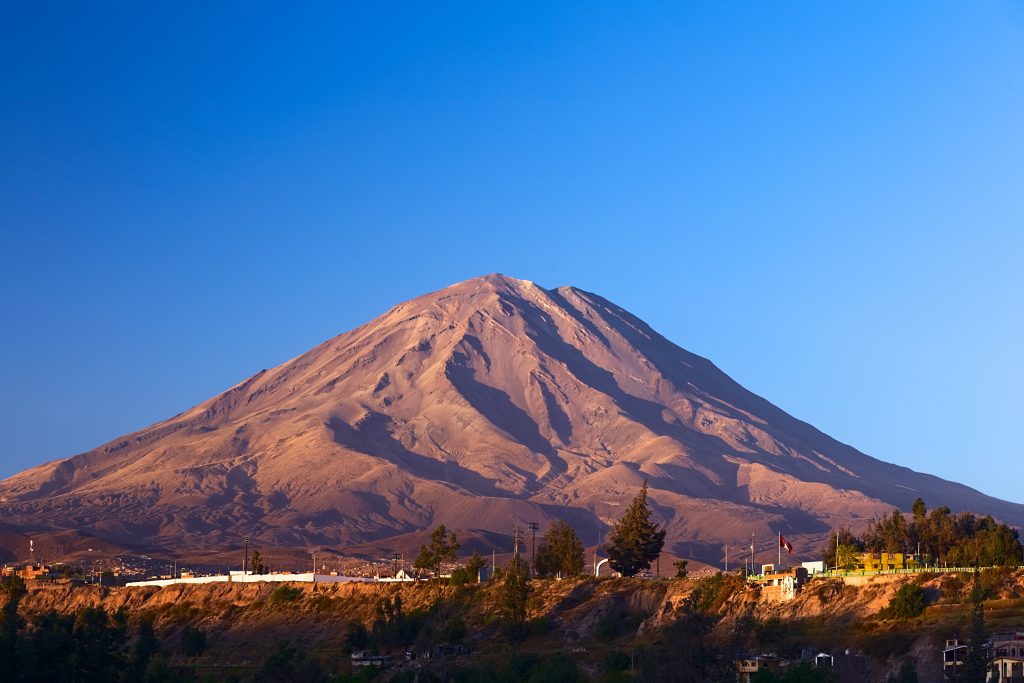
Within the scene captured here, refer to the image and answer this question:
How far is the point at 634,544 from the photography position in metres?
149

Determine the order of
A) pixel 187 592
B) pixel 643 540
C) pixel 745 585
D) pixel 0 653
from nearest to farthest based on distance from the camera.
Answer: pixel 0 653
pixel 745 585
pixel 643 540
pixel 187 592

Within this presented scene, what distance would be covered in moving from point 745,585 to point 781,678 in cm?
2747

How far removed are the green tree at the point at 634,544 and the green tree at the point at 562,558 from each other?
5.32 m

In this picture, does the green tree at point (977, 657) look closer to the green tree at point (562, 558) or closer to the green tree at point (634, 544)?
the green tree at point (634, 544)

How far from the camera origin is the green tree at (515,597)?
127 meters

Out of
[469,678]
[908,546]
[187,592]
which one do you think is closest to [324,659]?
[469,678]

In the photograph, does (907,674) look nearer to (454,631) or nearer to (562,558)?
(454,631)

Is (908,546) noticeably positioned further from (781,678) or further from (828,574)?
(781,678)

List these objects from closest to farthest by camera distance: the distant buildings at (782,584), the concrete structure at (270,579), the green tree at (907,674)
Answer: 1. the green tree at (907,674)
2. the distant buildings at (782,584)
3. the concrete structure at (270,579)

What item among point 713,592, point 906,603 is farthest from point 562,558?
point 906,603

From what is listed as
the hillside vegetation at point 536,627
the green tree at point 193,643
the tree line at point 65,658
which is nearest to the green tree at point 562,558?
the hillside vegetation at point 536,627

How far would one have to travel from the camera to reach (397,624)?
131 m

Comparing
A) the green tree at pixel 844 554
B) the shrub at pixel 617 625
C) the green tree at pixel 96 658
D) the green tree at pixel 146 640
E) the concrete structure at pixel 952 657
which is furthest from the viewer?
the green tree at pixel 844 554

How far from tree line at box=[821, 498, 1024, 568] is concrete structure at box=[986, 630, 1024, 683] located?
35.4m
